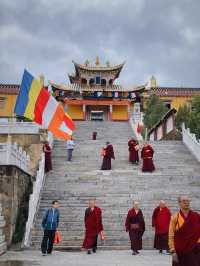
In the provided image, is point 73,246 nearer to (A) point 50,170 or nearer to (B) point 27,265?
(B) point 27,265

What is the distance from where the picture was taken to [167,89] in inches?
1800

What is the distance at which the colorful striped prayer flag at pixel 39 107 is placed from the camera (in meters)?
14.0

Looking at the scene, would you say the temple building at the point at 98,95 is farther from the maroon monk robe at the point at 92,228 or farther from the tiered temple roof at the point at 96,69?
the maroon monk robe at the point at 92,228

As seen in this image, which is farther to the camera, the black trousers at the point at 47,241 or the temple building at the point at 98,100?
the temple building at the point at 98,100

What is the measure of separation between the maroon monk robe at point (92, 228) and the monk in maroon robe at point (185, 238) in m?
4.97

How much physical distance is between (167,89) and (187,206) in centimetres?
4043

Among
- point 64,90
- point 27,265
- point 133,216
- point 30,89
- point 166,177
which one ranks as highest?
point 64,90

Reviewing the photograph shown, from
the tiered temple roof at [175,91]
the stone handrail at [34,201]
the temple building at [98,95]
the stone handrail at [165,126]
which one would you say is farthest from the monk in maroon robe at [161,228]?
the tiered temple roof at [175,91]

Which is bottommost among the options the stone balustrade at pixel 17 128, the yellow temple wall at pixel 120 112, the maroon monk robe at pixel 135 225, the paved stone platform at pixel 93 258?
the paved stone platform at pixel 93 258

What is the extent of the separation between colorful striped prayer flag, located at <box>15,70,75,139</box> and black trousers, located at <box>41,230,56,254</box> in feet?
14.2

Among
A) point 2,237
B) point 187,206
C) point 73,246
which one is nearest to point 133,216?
point 73,246

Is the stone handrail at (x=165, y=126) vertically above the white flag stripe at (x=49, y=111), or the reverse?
the stone handrail at (x=165, y=126)

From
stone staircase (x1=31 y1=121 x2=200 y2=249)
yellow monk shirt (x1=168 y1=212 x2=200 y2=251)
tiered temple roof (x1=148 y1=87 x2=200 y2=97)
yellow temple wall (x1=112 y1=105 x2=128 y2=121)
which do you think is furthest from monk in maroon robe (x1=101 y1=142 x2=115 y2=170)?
tiered temple roof (x1=148 y1=87 x2=200 y2=97)

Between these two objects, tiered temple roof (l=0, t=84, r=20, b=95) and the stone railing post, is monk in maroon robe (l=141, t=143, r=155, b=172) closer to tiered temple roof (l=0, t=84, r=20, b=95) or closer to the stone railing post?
the stone railing post
